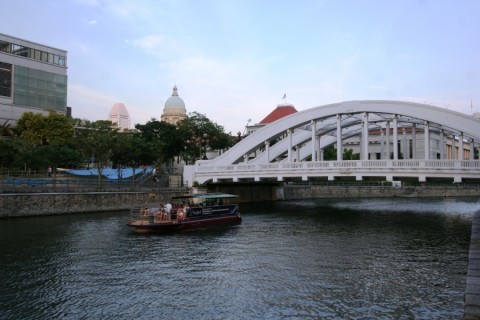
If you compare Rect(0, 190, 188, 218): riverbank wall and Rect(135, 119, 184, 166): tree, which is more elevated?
Rect(135, 119, 184, 166): tree

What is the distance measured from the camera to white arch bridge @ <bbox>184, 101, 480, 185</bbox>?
35219 mm

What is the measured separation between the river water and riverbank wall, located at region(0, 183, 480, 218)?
6425 mm

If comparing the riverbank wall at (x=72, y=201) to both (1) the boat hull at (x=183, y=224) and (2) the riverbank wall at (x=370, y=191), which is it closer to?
(1) the boat hull at (x=183, y=224)

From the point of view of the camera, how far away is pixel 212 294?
1631 cm

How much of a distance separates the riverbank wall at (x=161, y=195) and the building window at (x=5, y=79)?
36.2 meters

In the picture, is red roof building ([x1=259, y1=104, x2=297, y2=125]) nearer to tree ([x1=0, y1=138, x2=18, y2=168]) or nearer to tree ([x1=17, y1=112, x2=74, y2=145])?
tree ([x1=17, y1=112, x2=74, y2=145])

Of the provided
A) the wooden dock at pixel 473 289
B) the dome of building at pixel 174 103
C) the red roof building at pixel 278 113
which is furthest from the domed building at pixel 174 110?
the wooden dock at pixel 473 289

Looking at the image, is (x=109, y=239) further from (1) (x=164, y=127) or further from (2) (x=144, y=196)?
(1) (x=164, y=127)

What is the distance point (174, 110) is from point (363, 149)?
3894 inches

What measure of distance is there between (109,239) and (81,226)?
6.76 meters

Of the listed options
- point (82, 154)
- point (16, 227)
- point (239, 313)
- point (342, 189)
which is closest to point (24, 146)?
point (82, 154)

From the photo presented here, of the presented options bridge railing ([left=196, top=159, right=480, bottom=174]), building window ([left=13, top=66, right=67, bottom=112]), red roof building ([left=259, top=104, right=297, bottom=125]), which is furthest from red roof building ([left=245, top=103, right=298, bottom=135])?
bridge railing ([left=196, top=159, right=480, bottom=174])

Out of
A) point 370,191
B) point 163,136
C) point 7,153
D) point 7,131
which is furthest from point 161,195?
point 370,191

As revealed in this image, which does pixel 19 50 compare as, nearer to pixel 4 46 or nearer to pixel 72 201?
pixel 4 46
